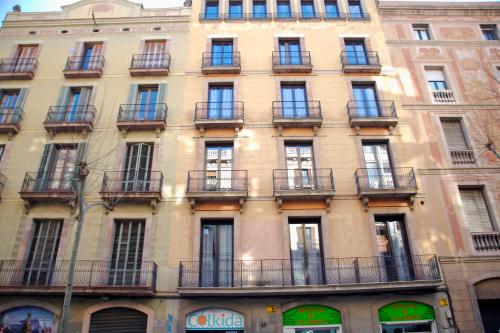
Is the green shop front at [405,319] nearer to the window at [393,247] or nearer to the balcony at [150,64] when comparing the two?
the window at [393,247]

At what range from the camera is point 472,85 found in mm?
19266

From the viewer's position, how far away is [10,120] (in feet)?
60.8

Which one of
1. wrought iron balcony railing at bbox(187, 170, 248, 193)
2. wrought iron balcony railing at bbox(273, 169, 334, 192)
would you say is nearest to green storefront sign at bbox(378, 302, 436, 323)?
wrought iron balcony railing at bbox(273, 169, 334, 192)

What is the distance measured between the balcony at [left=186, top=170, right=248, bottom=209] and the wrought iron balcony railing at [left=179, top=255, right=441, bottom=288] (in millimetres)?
2658

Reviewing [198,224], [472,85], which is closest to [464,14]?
[472,85]

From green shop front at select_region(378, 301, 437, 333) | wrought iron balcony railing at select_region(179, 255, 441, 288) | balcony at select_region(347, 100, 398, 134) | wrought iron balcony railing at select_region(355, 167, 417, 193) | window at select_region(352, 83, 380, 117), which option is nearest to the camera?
green shop front at select_region(378, 301, 437, 333)

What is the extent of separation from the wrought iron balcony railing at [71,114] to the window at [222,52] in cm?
697

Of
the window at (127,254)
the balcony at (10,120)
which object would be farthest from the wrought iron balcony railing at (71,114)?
the window at (127,254)

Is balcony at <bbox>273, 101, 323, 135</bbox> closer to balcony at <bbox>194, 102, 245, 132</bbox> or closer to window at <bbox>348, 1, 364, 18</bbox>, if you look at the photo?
balcony at <bbox>194, 102, 245, 132</bbox>

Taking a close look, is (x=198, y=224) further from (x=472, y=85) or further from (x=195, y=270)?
(x=472, y=85)

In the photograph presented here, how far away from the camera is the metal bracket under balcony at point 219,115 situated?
57.7 ft

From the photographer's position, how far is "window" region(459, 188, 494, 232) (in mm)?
16019

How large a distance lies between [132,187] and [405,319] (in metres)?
12.6

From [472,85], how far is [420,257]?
10200 millimetres
